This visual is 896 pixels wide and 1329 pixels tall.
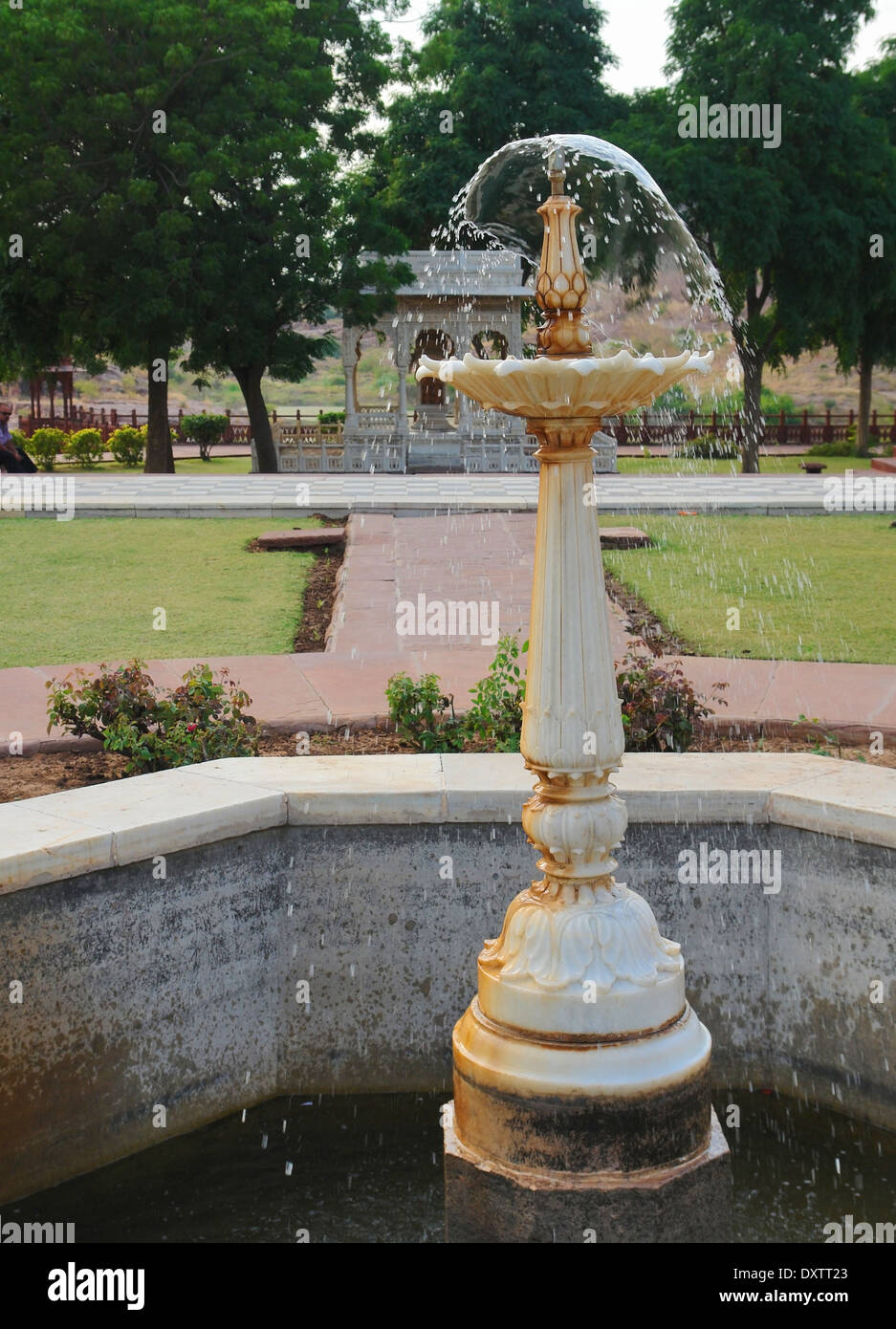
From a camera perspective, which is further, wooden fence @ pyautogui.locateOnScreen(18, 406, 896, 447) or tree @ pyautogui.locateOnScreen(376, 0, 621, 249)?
wooden fence @ pyautogui.locateOnScreen(18, 406, 896, 447)

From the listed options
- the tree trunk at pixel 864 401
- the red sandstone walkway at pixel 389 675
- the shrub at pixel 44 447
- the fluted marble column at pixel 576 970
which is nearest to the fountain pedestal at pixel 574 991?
the fluted marble column at pixel 576 970

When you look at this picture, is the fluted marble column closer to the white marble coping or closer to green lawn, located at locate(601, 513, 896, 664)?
the white marble coping

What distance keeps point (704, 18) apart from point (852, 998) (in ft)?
87.4

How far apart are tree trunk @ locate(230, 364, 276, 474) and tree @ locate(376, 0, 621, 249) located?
7063mm

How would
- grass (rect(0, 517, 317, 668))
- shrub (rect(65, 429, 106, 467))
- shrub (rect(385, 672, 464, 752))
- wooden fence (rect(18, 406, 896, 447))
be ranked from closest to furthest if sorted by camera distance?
shrub (rect(385, 672, 464, 752)) < grass (rect(0, 517, 317, 668)) < shrub (rect(65, 429, 106, 467)) < wooden fence (rect(18, 406, 896, 447))

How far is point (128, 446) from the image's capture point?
26.9 metres

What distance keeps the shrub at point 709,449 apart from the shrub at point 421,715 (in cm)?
2795

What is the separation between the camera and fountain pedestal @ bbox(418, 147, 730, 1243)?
2.29 meters

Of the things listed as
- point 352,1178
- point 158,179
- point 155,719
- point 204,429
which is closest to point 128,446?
point 204,429

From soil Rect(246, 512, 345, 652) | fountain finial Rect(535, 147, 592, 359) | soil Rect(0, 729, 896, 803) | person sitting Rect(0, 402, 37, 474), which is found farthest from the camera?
person sitting Rect(0, 402, 37, 474)

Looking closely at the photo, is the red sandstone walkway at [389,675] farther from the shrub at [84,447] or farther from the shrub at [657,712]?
the shrub at [84,447]

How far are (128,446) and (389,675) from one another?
22.6m

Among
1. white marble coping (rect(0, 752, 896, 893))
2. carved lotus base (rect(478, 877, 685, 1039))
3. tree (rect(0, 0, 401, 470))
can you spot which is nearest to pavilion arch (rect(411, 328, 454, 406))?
tree (rect(0, 0, 401, 470))
